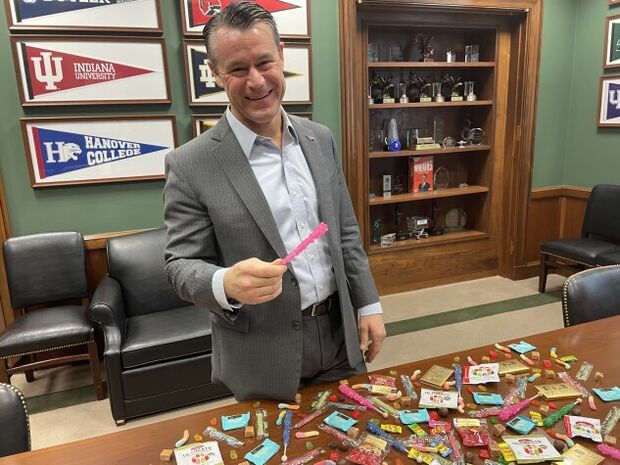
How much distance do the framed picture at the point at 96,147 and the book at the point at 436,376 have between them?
2320 millimetres

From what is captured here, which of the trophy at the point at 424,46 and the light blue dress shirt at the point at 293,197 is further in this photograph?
the trophy at the point at 424,46

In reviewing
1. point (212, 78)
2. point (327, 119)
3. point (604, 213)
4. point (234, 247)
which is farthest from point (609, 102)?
point (234, 247)

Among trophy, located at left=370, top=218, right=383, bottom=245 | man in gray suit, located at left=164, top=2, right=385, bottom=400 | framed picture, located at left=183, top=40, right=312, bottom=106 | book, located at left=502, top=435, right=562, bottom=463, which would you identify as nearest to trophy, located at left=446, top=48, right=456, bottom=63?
framed picture, located at left=183, top=40, right=312, bottom=106

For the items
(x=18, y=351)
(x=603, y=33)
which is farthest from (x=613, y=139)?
(x=18, y=351)

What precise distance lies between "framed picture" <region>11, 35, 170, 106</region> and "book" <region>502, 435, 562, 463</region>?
8.88ft

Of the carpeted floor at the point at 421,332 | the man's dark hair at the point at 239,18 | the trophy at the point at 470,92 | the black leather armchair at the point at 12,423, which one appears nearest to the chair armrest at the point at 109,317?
the carpeted floor at the point at 421,332

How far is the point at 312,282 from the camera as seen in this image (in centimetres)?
120

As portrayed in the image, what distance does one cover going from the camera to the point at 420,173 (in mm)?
4051

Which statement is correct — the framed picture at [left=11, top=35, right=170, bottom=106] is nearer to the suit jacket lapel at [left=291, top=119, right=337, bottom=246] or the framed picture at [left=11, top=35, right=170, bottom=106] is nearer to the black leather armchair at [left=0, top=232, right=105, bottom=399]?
the black leather armchair at [left=0, top=232, right=105, bottom=399]

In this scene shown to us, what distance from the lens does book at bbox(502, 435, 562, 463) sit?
0.91m

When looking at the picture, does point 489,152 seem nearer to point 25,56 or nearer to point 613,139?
point 613,139

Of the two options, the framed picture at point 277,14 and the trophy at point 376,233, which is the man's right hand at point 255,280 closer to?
the framed picture at point 277,14

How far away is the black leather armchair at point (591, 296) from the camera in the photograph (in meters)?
1.62

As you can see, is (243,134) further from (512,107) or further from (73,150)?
(512,107)
